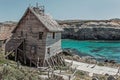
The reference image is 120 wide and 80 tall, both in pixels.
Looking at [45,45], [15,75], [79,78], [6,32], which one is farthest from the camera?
[6,32]

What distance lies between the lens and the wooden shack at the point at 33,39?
35.6m

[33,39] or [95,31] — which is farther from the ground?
[33,39]

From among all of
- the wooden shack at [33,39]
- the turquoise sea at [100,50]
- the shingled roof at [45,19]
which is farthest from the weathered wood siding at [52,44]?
the turquoise sea at [100,50]

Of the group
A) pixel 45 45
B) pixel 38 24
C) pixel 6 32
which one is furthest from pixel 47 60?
pixel 6 32

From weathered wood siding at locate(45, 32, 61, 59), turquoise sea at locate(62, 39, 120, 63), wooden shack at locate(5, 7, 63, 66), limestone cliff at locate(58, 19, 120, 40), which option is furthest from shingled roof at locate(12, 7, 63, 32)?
limestone cliff at locate(58, 19, 120, 40)

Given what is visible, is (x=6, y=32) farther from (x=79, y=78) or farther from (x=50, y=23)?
(x=79, y=78)

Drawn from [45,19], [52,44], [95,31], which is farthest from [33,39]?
[95,31]

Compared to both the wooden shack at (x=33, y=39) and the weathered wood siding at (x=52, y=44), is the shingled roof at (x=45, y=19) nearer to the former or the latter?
the wooden shack at (x=33, y=39)

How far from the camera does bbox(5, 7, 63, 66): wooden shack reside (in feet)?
117

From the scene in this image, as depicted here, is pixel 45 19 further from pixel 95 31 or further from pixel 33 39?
pixel 95 31

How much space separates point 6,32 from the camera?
5159 centimetres

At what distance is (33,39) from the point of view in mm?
36281

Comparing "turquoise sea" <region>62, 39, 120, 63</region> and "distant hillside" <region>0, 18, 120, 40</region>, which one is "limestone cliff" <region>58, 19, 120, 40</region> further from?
"turquoise sea" <region>62, 39, 120, 63</region>

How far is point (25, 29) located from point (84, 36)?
4379 inches
